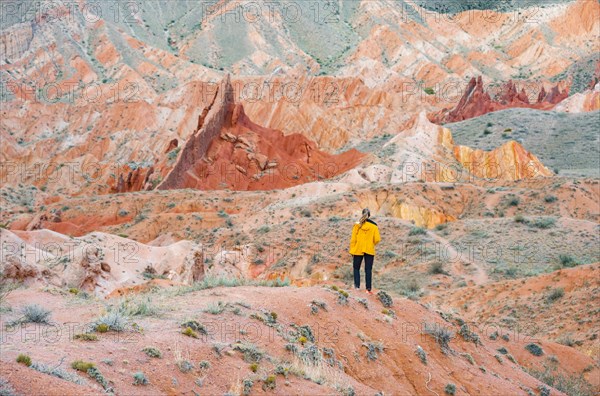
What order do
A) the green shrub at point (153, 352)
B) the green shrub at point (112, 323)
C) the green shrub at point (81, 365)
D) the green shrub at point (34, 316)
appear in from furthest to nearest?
the green shrub at point (34, 316)
the green shrub at point (112, 323)
the green shrub at point (153, 352)
the green shrub at point (81, 365)

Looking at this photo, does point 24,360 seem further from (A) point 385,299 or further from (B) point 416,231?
(B) point 416,231

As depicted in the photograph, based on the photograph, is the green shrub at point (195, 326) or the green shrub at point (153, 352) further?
the green shrub at point (195, 326)

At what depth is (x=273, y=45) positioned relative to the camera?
127m

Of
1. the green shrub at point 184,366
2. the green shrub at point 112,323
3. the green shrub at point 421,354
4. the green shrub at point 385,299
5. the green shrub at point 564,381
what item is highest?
the green shrub at point 112,323

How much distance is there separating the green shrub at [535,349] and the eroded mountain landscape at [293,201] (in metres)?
0.04

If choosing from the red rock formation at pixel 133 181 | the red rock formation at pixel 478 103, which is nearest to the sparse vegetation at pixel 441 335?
the red rock formation at pixel 133 181

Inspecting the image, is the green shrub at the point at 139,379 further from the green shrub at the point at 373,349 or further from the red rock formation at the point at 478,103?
the red rock formation at the point at 478,103

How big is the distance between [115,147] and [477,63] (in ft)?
262

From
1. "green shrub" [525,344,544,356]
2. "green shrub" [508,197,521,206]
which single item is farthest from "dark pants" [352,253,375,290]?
"green shrub" [508,197,521,206]

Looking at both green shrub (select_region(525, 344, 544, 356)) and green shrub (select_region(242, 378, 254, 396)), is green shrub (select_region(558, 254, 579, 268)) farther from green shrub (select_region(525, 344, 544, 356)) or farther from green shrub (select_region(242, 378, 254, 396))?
green shrub (select_region(242, 378, 254, 396))

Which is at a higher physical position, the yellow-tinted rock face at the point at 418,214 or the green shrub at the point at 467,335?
the yellow-tinted rock face at the point at 418,214

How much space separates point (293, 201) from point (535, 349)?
2610 cm

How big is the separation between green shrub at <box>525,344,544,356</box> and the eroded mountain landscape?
4 cm

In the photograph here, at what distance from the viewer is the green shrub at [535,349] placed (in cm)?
1495
